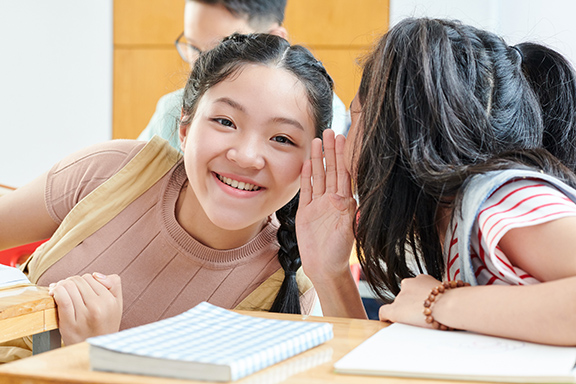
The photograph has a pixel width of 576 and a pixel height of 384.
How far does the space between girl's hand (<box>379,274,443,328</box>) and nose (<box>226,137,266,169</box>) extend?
0.44m

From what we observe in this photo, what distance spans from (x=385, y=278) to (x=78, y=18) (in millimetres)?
3437

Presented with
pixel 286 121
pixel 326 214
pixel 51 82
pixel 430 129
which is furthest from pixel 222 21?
pixel 51 82

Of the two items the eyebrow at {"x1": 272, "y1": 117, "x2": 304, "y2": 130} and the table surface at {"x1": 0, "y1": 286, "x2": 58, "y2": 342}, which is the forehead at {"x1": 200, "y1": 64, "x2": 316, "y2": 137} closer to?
the eyebrow at {"x1": 272, "y1": 117, "x2": 304, "y2": 130}

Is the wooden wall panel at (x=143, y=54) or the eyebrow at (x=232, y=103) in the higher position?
the eyebrow at (x=232, y=103)

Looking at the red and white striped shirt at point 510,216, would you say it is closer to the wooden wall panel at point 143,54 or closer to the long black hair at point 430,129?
the long black hair at point 430,129

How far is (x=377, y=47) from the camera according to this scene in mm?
1021

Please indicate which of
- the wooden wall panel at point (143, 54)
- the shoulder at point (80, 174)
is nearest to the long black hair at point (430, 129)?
the shoulder at point (80, 174)

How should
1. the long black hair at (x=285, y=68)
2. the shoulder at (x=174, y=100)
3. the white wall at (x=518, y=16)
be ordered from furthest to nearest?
the white wall at (x=518, y=16) < the shoulder at (x=174, y=100) < the long black hair at (x=285, y=68)

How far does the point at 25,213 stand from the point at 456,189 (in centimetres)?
100

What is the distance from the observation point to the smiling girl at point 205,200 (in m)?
1.24

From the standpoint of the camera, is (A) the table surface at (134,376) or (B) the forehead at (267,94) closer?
(A) the table surface at (134,376)

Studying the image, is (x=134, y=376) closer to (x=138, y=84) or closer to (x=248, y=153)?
(x=248, y=153)

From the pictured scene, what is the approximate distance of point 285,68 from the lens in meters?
1.30

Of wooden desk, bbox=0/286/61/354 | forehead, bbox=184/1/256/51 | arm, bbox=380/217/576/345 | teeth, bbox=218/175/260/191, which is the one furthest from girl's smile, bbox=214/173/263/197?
forehead, bbox=184/1/256/51
